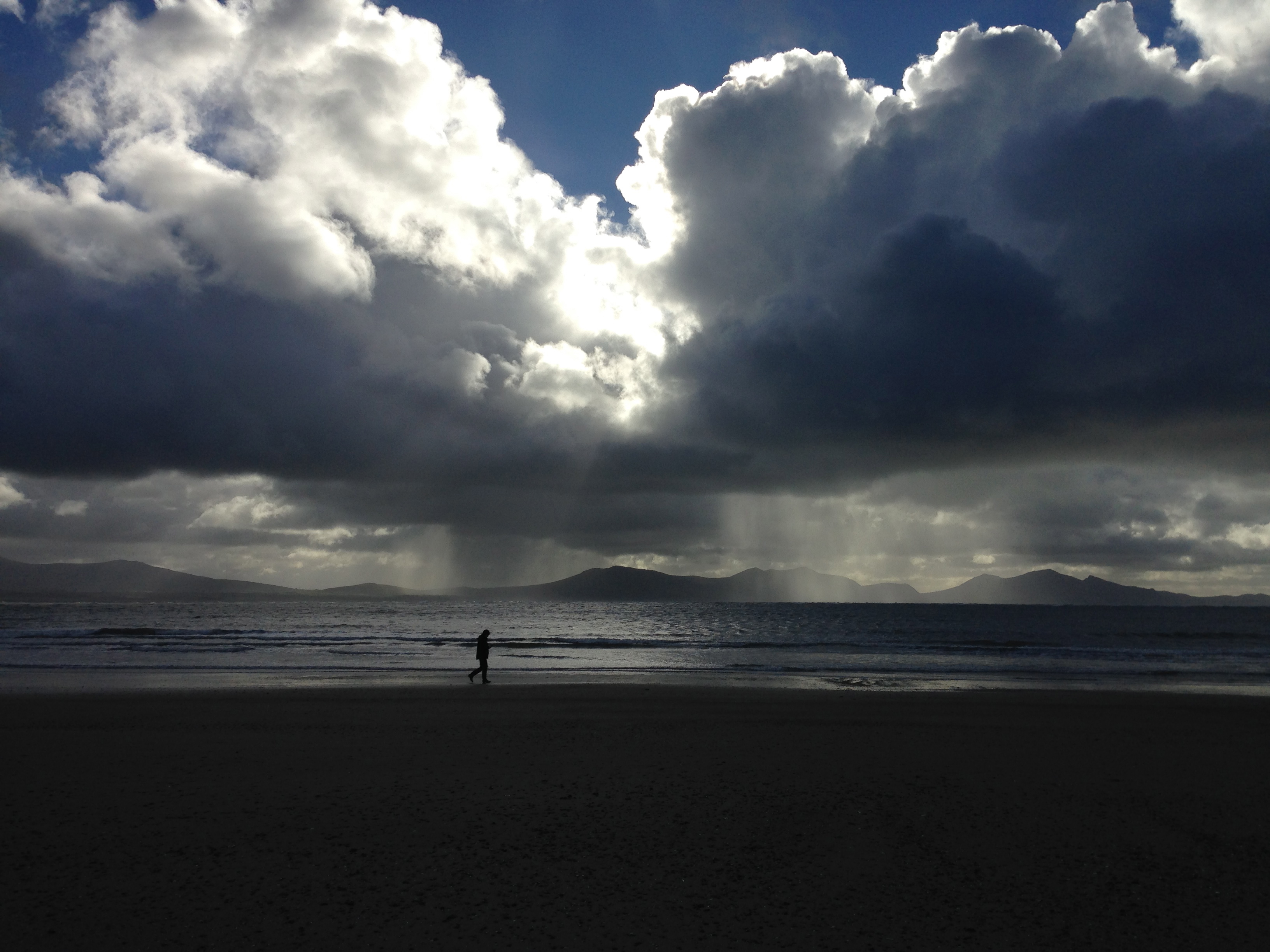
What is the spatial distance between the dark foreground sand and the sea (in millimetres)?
12518

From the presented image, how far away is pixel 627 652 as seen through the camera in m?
47.0

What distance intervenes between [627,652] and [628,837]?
128 ft

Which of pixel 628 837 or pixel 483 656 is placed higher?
pixel 628 837

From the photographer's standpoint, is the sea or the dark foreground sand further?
the sea

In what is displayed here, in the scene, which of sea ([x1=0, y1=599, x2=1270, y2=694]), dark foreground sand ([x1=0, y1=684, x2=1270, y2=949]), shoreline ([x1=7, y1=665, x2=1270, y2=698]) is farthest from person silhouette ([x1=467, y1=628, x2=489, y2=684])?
dark foreground sand ([x1=0, y1=684, x2=1270, y2=949])

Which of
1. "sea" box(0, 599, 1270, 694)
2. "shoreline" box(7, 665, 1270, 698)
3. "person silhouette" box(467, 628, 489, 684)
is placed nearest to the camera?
"shoreline" box(7, 665, 1270, 698)

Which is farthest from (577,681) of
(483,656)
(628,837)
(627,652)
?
(628,837)

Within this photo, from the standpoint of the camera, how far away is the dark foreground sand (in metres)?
6.46

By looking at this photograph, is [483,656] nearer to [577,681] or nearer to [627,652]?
[577,681]

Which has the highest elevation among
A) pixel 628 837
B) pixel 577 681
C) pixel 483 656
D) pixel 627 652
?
pixel 628 837

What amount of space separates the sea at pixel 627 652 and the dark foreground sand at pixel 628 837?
493 inches

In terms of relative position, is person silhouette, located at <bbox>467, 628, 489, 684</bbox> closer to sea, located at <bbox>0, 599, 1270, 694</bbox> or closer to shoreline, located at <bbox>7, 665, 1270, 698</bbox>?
shoreline, located at <bbox>7, 665, 1270, 698</bbox>

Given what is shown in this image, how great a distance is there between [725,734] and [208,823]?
381 inches

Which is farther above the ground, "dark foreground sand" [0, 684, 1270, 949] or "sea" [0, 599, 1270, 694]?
"dark foreground sand" [0, 684, 1270, 949]
